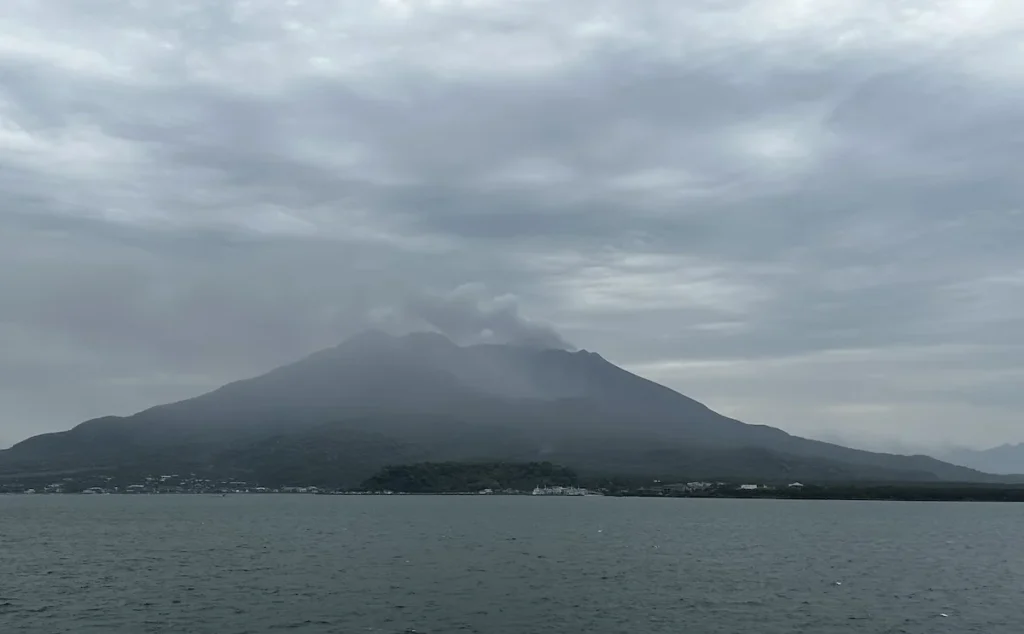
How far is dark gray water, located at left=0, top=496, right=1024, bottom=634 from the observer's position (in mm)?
52938

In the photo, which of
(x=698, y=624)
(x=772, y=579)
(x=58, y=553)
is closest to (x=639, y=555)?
(x=772, y=579)

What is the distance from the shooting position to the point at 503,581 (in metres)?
70.4

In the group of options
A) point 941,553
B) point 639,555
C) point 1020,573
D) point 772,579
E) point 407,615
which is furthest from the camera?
point 941,553

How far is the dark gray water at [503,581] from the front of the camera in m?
52.9

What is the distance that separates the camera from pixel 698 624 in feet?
173

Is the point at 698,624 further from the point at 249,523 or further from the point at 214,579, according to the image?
the point at 249,523

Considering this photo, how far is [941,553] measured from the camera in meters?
103

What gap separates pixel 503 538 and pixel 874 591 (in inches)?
2288

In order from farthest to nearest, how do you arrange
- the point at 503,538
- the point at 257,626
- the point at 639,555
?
the point at 503,538
the point at 639,555
the point at 257,626

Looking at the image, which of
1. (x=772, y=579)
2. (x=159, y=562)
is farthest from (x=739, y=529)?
(x=159, y=562)

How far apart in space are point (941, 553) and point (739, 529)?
147 ft

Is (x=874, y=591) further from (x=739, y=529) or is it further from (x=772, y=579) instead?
(x=739, y=529)

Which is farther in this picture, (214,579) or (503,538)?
(503,538)

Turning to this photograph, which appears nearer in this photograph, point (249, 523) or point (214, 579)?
point (214, 579)
